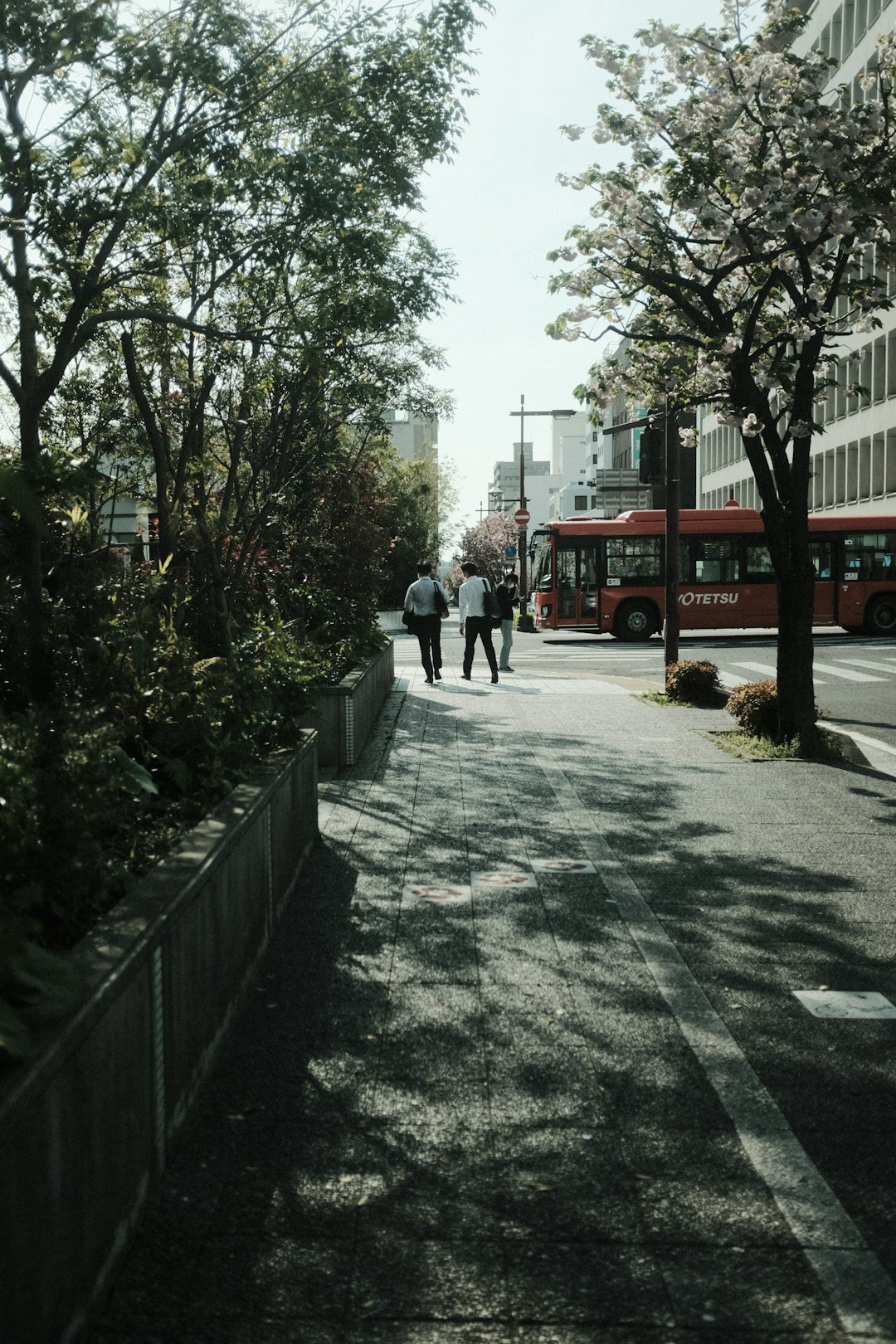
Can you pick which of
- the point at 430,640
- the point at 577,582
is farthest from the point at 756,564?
the point at 430,640

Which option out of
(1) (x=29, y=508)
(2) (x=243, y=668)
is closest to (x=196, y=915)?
(1) (x=29, y=508)

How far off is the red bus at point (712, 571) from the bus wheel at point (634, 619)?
0.02 m

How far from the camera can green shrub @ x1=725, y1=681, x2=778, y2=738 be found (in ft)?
46.0

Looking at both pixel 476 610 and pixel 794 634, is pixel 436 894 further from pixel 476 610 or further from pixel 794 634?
pixel 476 610

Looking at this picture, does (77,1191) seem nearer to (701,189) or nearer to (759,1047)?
(759,1047)

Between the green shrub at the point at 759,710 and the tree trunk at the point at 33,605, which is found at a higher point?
the tree trunk at the point at 33,605

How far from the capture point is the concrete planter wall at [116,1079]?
8.61ft

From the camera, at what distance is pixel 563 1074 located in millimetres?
4602

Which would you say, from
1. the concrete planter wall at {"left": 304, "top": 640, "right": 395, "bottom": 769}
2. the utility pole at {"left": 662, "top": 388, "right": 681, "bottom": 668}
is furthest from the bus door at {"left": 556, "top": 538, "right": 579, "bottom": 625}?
the concrete planter wall at {"left": 304, "top": 640, "right": 395, "bottom": 769}

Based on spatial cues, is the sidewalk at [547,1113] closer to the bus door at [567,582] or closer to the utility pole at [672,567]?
the utility pole at [672,567]

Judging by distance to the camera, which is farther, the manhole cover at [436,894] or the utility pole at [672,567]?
the utility pole at [672,567]

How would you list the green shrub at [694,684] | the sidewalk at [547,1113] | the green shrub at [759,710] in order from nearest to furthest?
1. the sidewalk at [547,1113]
2. the green shrub at [759,710]
3. the green shrub at [694,684]

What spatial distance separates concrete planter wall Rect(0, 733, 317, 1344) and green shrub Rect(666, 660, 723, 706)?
13317 millimetres

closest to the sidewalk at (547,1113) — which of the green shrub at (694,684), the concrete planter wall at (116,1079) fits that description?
the concrete planter wall at (116,1079)
